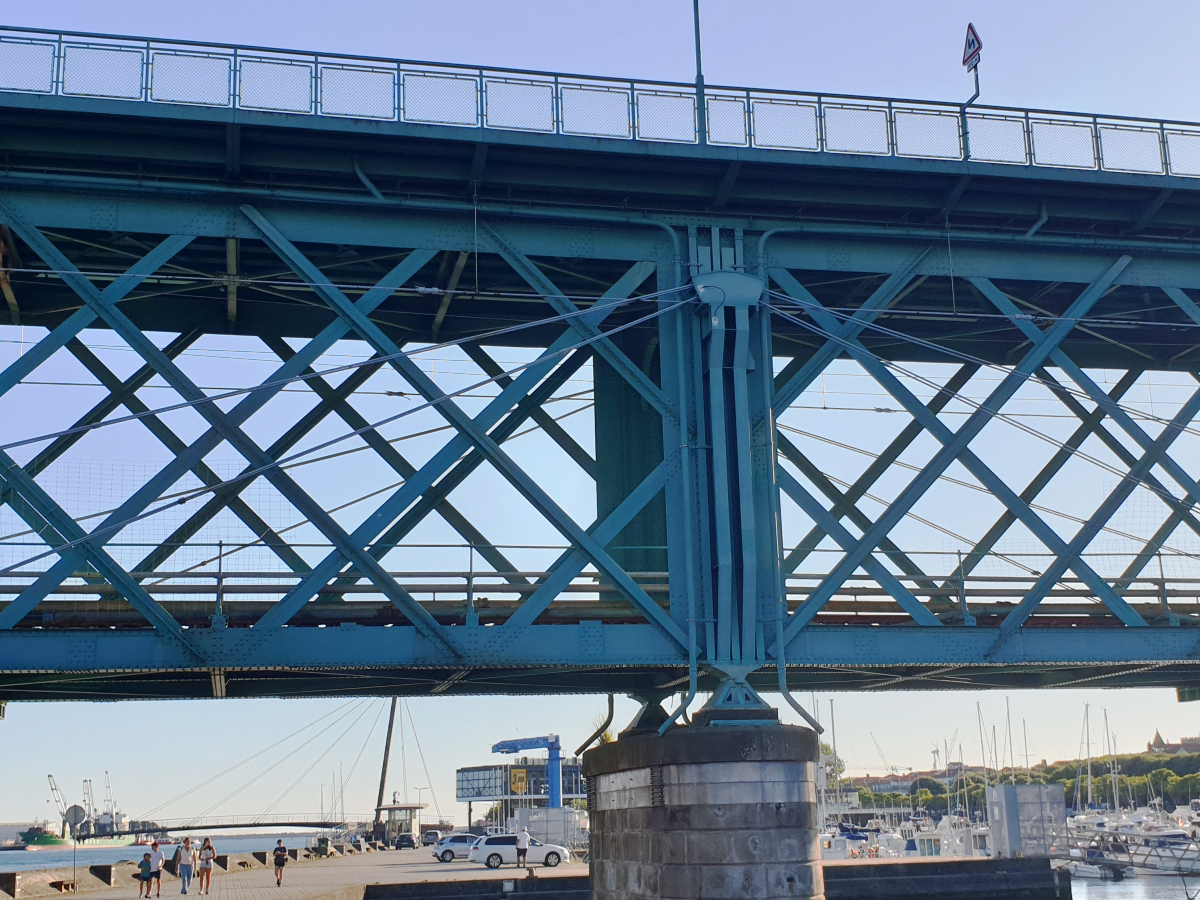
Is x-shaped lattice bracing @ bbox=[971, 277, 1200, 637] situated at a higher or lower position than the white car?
higher

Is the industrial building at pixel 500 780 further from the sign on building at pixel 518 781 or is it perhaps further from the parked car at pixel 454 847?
the parked car at pixel 454 847

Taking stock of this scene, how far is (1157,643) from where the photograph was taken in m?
21.6

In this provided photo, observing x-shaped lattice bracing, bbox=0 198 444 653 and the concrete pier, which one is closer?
the concrete pier

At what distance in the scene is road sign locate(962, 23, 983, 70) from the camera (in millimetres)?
23750

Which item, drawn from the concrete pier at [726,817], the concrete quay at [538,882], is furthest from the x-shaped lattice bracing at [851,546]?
the concrete quay at [538,882]

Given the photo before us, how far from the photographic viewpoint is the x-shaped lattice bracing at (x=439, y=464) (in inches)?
755

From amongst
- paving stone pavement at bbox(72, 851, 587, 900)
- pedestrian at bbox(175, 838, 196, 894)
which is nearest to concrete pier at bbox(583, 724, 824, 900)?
paving stone pavement at bbox(72, 851, 587, 900)

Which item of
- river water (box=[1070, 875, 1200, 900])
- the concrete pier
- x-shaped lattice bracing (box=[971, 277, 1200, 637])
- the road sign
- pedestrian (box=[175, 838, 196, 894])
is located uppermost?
the road sign

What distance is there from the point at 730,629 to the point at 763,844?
3471 mm

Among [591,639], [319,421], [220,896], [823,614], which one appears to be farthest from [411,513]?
[220,896]

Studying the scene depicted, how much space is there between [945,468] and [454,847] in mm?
50566

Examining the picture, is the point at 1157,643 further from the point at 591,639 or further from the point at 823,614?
the point at 591,639

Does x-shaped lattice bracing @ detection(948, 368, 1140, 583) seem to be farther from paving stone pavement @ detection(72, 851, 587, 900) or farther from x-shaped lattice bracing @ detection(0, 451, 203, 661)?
paving stone pavement @ detection(72, 851, 587, 900)

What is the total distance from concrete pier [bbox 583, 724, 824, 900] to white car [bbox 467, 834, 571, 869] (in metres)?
41.9
